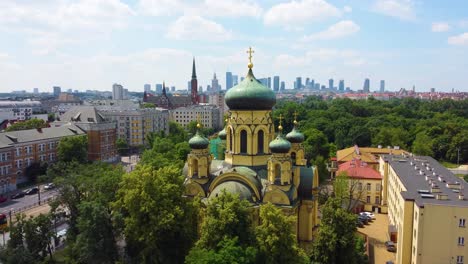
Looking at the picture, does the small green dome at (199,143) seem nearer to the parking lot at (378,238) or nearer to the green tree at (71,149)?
the parking lot at (378,238)

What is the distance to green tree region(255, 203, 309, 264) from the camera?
24641mm

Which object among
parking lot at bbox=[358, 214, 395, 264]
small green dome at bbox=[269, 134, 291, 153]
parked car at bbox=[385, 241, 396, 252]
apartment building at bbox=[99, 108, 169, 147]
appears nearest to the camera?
small green dome at bbox=[269, 134, 291, 153]

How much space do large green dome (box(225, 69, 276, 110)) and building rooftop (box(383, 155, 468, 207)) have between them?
14.1 m

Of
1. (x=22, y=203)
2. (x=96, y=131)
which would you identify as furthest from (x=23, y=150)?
(x=96, y=131)

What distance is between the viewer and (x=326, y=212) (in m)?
28.1

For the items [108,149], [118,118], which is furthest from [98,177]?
[118,118]

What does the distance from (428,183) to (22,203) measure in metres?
47.4

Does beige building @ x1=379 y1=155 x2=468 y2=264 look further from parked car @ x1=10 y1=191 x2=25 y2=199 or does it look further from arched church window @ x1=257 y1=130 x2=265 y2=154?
parked car @ x1=10 y1=191 x2=25 y2=199

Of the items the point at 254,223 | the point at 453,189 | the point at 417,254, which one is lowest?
the point at 417,254

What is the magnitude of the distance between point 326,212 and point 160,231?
1215 centimetres

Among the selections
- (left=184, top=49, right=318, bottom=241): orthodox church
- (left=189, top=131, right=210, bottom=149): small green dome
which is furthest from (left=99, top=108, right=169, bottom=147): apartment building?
(left=184, top=49, right=318, bottom=241): orthodox church

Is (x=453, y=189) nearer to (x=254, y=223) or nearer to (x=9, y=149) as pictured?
(x=254, y=223)

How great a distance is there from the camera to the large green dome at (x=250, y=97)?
108 ft

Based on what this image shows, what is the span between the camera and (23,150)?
5844 centimetres
